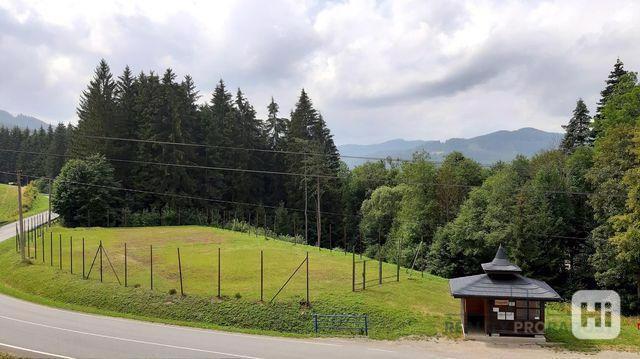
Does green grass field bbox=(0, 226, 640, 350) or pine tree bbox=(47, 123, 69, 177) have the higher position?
pine tree bbox=(47, 123, 69, 177)

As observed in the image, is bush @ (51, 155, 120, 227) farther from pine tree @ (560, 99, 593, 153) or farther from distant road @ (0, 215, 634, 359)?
pine tree @ (560, 99, 593, 153)

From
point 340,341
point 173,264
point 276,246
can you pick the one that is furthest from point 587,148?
point 173,264

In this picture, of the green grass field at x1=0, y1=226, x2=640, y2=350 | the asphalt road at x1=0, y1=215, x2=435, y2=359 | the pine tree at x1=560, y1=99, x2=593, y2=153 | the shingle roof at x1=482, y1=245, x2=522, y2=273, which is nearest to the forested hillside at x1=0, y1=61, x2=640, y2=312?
the pine tree at x1=560, y1=99, x2=593, y2=153

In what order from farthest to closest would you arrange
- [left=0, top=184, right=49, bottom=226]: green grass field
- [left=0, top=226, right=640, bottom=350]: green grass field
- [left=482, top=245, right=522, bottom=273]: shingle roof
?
1. [left=0, top=184, right=49, bottom=226]: green grass field
2. [left=0, top=226, right=640, bottom=350]: green grass field
3. [left=482, top=245, right=522, bottom=273]: shingle roof

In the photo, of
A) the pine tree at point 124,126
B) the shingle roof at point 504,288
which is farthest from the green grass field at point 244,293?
the pine tree at point 124,126

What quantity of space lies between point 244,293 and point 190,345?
7752mm

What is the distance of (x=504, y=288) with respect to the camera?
2302cm

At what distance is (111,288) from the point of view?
2973 centimetres

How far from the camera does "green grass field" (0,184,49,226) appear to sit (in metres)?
66.4

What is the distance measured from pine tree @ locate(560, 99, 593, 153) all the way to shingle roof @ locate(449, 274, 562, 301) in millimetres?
37397

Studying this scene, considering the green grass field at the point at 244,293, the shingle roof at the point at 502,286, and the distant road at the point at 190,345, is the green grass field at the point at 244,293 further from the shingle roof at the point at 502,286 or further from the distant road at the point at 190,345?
the shingle roof at the point at 502,286

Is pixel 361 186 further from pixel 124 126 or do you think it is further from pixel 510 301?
pixel 510 301

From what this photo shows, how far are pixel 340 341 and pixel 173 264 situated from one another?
18500mm

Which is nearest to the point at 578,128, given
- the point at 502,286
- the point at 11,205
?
the point at 502,286
